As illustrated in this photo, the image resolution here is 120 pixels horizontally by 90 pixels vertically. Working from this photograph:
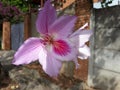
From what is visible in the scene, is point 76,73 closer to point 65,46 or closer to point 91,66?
point 91,66

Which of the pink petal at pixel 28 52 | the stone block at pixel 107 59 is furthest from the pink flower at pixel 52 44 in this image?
the stone block at pixel 107 59

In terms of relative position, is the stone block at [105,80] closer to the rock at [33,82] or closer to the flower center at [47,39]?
the rock at [33,82]

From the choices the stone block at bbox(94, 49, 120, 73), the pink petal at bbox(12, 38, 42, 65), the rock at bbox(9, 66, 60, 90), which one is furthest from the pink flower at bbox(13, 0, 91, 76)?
the stone block at bbox(94, 49, 120, 73)

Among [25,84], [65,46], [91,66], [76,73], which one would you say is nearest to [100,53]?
[91,66]

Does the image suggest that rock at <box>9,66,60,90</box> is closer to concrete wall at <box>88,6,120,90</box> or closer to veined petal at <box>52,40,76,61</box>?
concrete wall at <box>88,6,120,90</box>

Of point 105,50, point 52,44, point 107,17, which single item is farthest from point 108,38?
point 52,44

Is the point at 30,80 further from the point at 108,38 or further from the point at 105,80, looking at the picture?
the point at 108,38
